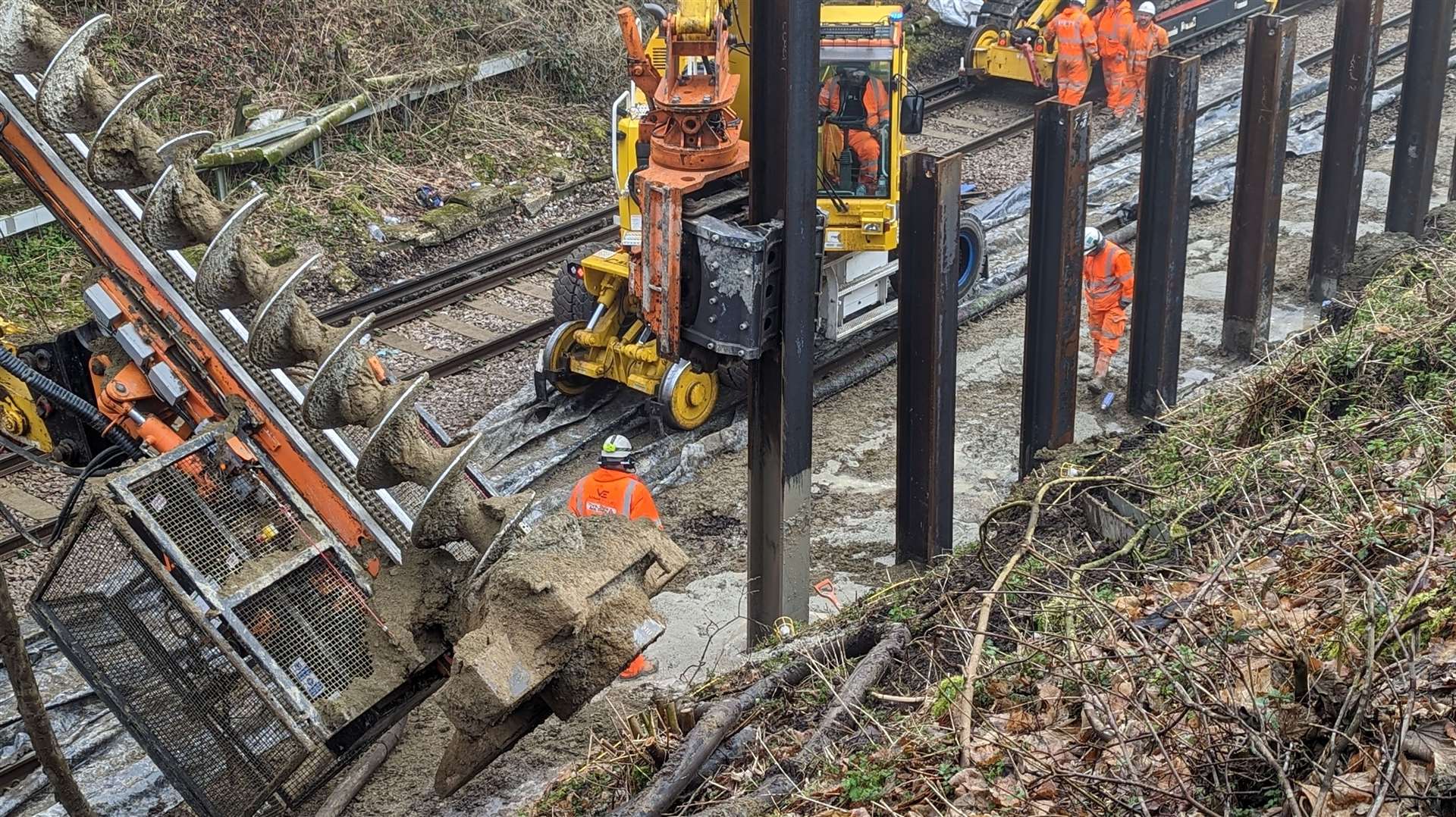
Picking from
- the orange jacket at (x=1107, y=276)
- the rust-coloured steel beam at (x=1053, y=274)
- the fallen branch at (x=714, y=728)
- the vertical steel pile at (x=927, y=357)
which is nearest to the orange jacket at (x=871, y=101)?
the orange jacket at (x=1107, y=276)

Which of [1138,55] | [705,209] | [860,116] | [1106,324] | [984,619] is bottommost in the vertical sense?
[1106,324]

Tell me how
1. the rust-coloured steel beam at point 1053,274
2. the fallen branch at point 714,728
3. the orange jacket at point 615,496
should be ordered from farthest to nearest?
the rust-coloured steel beam at point 1053,274 → the orange jacket at point 615,496 → the fallen branch at point 714,728

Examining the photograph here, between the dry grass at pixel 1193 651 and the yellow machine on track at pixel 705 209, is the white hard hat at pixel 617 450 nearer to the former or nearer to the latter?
the yellow machine on track at pixel 705 209

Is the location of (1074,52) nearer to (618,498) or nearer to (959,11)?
(959,11)

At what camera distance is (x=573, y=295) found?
10.6 m

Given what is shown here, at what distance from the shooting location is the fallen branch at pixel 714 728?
4.29 meters

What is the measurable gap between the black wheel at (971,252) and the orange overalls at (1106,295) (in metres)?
1.21

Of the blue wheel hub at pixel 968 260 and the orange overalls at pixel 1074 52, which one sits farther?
the orange overalls at pixel 1074 52

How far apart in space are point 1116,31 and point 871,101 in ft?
23.2

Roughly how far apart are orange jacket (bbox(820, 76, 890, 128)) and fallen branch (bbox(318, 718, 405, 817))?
18.6 ft

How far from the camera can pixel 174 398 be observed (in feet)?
20.3

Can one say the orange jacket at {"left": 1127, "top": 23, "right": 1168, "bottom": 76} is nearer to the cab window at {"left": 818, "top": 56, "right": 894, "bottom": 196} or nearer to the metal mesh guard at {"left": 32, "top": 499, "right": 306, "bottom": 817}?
the cab window at {"left": 818, "top": 56, "right": 894, "bottom": 196}

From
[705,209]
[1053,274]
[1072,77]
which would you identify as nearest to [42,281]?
[705,209]

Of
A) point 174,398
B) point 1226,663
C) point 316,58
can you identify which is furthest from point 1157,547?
point 316,58
